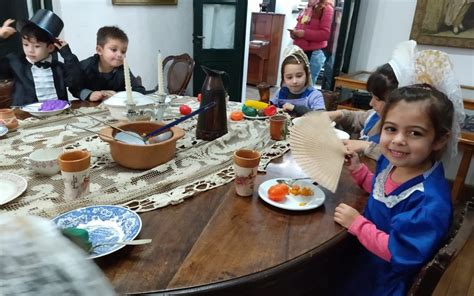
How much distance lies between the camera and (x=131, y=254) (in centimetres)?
79

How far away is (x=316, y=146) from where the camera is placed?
1.12 metres

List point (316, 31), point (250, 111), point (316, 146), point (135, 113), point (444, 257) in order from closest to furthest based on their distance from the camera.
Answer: point (444, 257), point (316, 146), point (135, 113), point (250, 111), point (316, 31)

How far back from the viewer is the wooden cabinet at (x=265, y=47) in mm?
5984

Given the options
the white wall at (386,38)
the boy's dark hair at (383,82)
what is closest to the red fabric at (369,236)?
the boy's dark hair at (383,82)

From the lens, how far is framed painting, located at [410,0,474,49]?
279cm

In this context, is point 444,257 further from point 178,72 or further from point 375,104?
point 178,72

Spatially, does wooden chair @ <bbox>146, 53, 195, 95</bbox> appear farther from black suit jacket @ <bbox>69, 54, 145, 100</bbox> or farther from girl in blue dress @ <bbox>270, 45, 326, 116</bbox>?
girl in blue dress @ <bbox>270, 45, 326, 116</bbox>

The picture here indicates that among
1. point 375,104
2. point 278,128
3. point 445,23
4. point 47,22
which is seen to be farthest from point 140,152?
point 445,23

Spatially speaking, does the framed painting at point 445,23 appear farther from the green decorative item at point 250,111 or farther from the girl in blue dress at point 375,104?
the green decorative item at point 250,111

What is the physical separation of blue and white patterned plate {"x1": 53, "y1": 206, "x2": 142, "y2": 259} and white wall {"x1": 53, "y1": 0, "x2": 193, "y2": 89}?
8.46 ft

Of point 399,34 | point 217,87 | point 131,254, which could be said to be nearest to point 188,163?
point 217,87

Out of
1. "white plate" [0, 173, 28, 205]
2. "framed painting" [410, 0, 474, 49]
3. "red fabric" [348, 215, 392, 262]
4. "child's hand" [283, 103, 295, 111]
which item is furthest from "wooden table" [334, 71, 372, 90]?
"white plate" [0, 173, 28, 205]

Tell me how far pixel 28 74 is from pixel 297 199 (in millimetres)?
1761

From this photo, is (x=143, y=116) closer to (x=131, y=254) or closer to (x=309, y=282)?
(x=131, y=254)
